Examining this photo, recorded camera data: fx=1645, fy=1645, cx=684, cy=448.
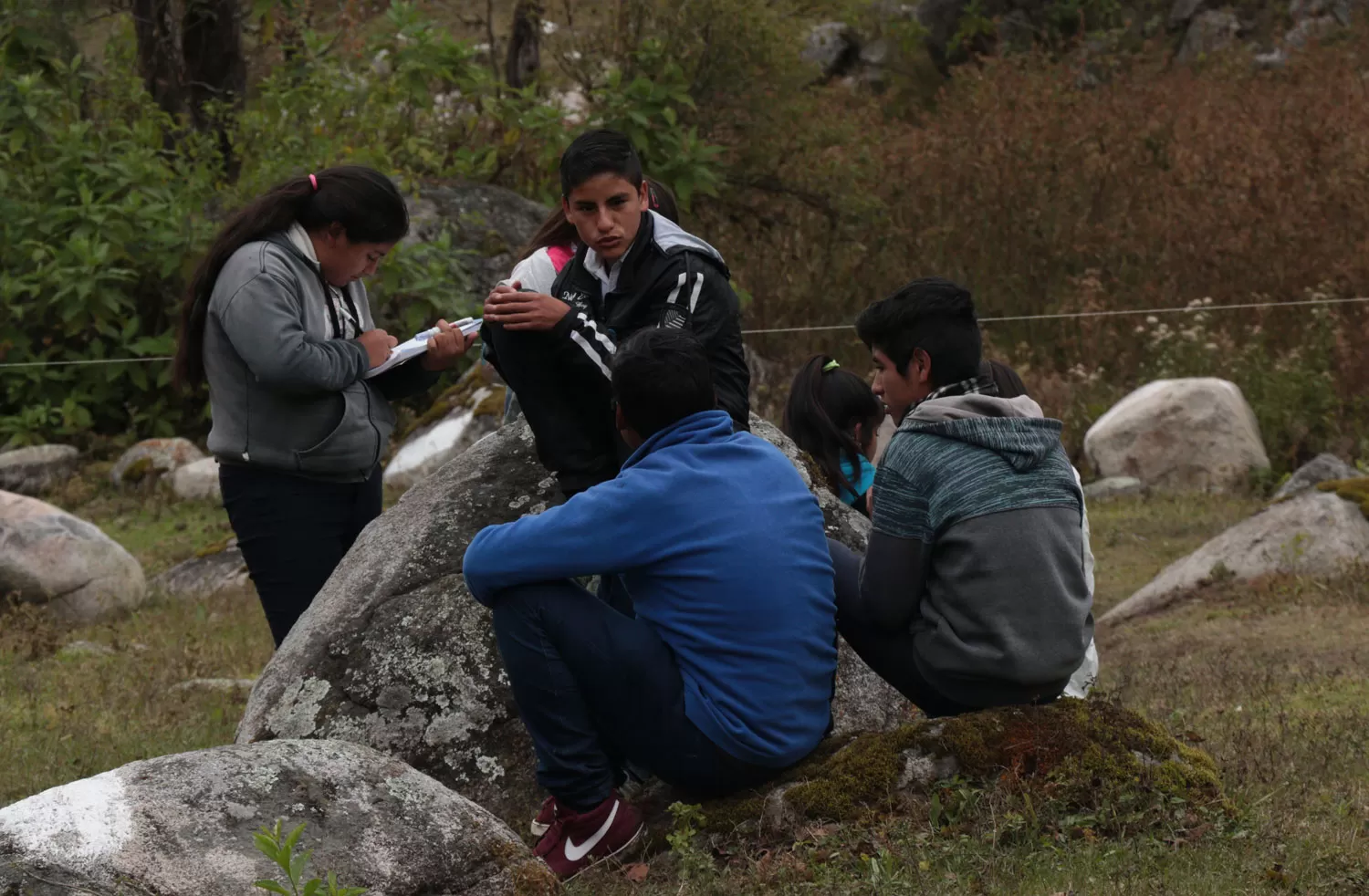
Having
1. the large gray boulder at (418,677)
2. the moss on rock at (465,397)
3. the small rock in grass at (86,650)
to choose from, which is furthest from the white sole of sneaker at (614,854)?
the moss on rock at (465,397)

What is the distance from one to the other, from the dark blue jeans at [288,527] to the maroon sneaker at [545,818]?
1.18 m

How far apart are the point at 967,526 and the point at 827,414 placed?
2595 millimetres

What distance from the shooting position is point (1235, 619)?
7.39m

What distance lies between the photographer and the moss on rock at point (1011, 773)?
3.79 meters

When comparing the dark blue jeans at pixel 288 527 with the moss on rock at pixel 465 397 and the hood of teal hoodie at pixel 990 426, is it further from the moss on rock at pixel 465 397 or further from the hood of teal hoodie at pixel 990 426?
the moss on rock at pixel 465 397

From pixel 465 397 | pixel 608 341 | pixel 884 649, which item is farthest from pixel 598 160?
pixel 465 397

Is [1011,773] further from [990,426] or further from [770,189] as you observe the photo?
[770,189]

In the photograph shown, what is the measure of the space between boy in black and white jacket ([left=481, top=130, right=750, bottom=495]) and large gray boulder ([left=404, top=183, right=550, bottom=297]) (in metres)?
7.73

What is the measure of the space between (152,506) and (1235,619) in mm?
7239

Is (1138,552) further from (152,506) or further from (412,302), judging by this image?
(152,506)

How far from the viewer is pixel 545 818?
13.6 feet

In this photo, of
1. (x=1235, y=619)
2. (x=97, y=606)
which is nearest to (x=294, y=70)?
(x=97, y=606)

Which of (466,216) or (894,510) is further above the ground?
(894,510)

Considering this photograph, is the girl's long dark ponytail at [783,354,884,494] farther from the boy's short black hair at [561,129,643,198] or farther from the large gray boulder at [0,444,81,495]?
the large gray boulder at [0,444,81,495]
